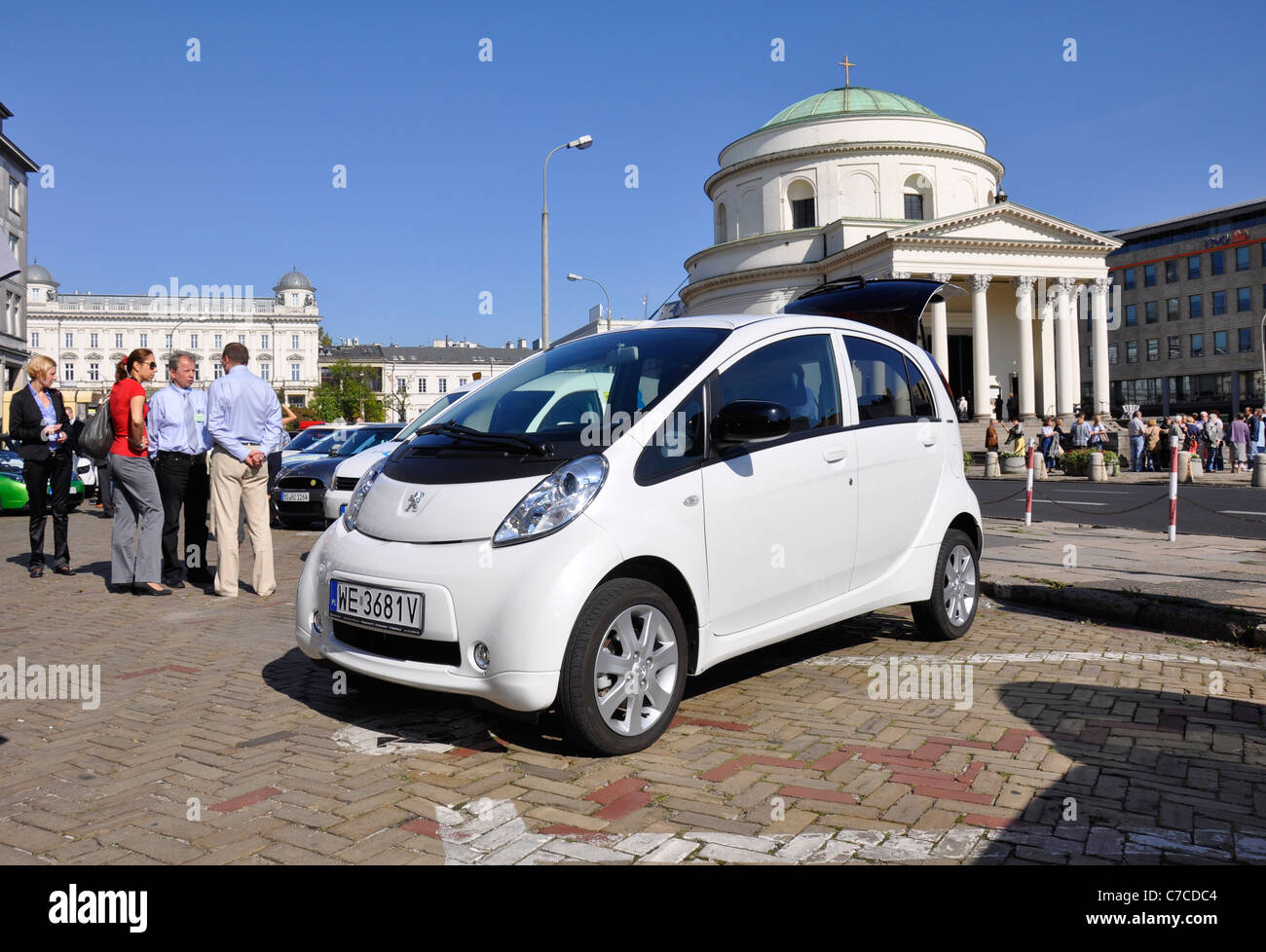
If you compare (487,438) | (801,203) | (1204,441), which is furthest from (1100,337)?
(487,438)

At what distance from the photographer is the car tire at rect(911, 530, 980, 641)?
5.67 meters

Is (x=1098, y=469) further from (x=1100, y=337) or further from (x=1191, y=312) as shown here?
(x=1191, y=312)

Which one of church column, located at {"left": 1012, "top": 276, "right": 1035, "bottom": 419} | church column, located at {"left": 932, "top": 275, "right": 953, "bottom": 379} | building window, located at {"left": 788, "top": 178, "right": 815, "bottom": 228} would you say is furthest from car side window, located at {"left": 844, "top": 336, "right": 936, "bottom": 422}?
A: building window, located at {"left": 788, "top": 178, "right": 815, "bottom": 228}

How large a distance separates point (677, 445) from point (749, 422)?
1.06ft

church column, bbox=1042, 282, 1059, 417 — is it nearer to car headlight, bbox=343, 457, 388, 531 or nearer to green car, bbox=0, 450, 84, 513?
green car, bbox=0, 450, 84, 513

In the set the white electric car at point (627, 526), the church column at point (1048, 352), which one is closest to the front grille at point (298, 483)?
the white electric car at point (627, 526)

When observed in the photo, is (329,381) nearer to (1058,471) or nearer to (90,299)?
(90,299)

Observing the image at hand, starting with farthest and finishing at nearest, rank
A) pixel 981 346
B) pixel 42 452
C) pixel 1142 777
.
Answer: pixel 981 346, pixel 42 452, pixel 1142 777

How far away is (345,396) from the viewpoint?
107812mm

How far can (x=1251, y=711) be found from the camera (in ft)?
14.4

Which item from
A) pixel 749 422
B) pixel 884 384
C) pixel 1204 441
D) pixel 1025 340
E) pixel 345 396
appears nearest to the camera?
pixel 749 422

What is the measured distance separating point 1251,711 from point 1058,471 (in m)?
29.0

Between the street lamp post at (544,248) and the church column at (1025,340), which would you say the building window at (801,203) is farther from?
the street lamp post at (544,248)
